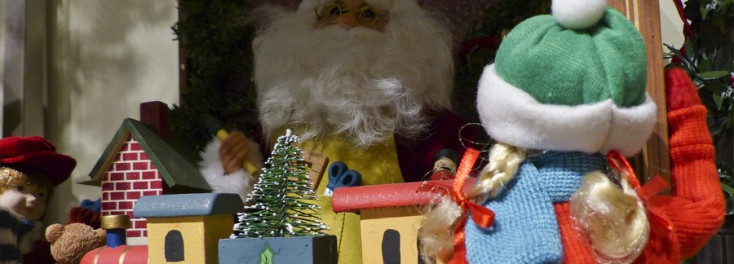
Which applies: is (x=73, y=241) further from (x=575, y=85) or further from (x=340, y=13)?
(x=575, y=85)

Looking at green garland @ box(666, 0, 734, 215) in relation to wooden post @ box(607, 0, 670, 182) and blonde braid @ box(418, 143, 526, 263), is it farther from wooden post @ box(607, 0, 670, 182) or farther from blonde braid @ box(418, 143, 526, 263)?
blonde braid @ box(418, 143, 526, 263)

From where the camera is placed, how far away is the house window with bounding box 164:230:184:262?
4.92ft

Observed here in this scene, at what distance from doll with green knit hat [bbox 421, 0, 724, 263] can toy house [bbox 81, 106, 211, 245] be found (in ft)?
2.72

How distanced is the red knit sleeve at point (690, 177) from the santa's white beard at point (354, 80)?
0.75 metres

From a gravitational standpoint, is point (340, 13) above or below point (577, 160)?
above

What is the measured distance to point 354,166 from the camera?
1894mm

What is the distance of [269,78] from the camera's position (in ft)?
6.53

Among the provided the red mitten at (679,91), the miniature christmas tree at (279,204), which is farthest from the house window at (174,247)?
the red mitten at (679,91)

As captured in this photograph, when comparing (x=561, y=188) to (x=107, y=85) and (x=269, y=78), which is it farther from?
(x=107, y=85)

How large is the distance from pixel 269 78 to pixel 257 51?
0.13 meters

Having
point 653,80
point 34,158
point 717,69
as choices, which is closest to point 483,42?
point 717,69

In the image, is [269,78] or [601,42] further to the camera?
[269,78]

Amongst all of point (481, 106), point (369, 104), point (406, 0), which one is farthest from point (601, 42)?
point (406, 0)

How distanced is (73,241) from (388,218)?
803 millimetres
